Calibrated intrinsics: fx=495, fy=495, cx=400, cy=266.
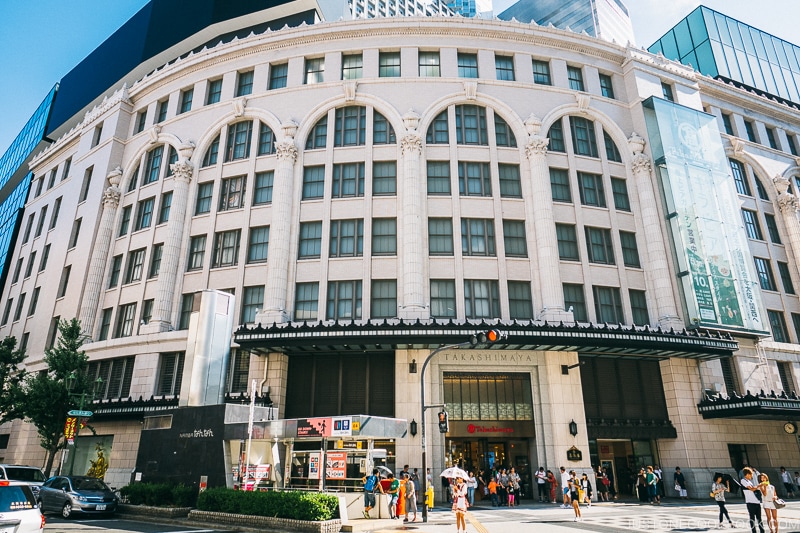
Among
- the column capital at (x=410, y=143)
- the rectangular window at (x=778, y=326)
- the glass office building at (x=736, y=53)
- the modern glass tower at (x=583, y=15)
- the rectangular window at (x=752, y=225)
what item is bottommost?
the rectangular window at (x=778, y=326)

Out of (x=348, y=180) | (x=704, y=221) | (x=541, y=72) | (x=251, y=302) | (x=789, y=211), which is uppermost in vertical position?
(x=541, y=72)

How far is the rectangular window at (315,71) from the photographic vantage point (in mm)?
35969

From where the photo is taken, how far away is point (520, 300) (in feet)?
98.6

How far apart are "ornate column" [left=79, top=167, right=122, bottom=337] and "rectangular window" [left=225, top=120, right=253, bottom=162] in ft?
33.8

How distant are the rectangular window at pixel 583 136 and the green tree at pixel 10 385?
3853 centimetres

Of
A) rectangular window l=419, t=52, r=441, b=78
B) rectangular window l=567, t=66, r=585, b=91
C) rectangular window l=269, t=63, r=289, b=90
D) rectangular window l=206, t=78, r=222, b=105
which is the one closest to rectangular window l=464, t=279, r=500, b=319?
rectangular window l=419, t=52, r=441, b=78

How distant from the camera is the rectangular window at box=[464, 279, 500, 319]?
2944 cm

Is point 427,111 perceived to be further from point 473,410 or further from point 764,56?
point 764,56

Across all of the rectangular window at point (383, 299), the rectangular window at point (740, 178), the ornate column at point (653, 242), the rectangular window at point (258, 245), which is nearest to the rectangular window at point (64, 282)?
the rectangular window at point (258, 245)

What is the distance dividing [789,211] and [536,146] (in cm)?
2236

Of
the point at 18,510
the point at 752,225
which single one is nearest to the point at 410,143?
the point at 18,510

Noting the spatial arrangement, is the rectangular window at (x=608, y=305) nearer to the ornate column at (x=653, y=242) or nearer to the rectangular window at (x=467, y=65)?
the ornate column at (x=653, y=242)

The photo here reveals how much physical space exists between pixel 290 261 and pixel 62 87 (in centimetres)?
4952

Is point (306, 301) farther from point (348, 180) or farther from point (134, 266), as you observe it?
point (134, 266)
